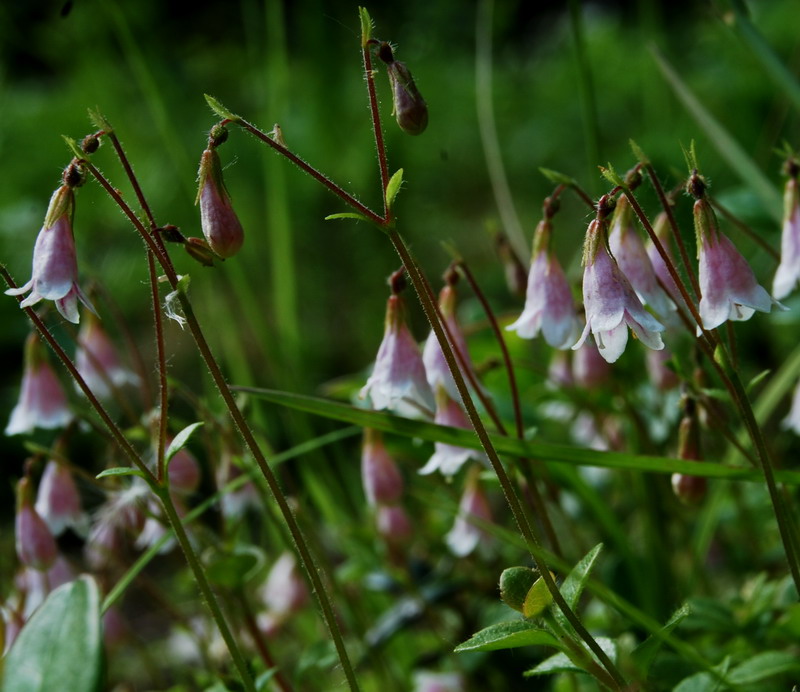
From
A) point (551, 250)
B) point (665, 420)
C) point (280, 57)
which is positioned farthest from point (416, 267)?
point (280, 57)

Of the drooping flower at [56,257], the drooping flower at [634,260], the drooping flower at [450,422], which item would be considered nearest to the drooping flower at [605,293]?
the drooping flower at [634,260]

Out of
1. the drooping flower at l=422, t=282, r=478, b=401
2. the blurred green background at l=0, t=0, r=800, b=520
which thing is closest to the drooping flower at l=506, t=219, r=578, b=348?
the drooping flower at l=422, t=282, r=478, b=401

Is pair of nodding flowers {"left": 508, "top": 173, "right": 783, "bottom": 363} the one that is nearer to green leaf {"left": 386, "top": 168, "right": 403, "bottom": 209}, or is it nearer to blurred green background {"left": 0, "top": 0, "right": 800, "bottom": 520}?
green leaf {"left": 386, "top": 168, "right": 403, "bottom": 209}

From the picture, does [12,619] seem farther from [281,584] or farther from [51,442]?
[51,442]

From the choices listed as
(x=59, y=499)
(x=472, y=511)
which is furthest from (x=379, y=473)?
(x=59, y=499)

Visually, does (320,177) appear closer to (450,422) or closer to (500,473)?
(500,473)
